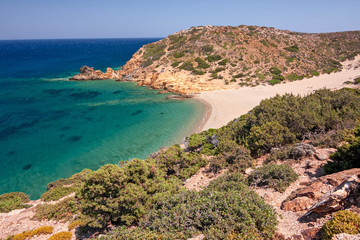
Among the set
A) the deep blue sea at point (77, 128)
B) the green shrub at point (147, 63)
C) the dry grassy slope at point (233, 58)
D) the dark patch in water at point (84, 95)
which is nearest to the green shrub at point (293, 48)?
the dry grassy slope at point (233, 58)

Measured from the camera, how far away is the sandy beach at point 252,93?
94.3ft

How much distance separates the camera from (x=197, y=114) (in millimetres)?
Result: 29250

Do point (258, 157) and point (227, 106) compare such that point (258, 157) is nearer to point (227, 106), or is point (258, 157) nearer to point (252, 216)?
point (252, 216)

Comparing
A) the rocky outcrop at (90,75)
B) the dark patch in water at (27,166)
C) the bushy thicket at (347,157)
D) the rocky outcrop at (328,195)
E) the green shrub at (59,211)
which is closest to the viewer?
the rocky outcrop at (328,195)

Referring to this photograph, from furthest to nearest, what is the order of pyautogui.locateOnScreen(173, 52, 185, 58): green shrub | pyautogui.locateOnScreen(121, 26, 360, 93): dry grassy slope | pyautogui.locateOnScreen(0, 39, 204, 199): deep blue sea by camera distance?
pyautogui.locateOnScreen(173, 52, 185, 58): green shrub < pyautogui.locateOnScreen(121, 26, 360, 93): dry grassy slope < pyautogui.locateOnScreen(0, 39, 204, 199): deep blue sea

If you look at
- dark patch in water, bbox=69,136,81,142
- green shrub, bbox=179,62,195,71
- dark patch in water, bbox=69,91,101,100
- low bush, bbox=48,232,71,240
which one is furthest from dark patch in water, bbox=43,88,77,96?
low bush, bbox=48,232,71,240

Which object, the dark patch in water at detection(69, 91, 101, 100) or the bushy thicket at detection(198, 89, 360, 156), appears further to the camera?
the dark patch in water at detection(69, 91, 101, 100)

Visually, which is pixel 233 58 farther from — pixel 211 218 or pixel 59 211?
pixel 211 218

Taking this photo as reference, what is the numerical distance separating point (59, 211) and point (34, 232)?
1.73 metres

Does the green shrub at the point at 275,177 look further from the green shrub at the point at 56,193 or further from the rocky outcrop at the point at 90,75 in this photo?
the rocky outcrop at the point at 90,75

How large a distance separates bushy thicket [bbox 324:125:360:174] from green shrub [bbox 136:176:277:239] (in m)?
3.91

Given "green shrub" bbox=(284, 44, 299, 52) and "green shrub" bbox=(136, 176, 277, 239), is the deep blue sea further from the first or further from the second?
"green shrub" bbox=(284, 44, 299, 52)

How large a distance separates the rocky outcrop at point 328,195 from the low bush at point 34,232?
1090 centimetres

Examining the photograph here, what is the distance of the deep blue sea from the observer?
18953 millimetres
